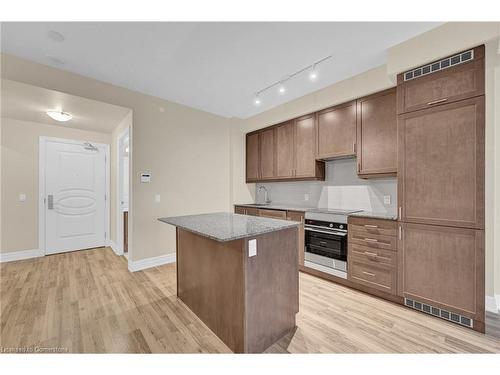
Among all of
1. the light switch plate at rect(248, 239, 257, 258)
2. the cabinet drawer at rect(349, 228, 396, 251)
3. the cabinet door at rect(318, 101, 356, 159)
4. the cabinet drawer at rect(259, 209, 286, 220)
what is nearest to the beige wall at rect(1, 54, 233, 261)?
the cabinet drawer at rect(259, 209, 286, 220)

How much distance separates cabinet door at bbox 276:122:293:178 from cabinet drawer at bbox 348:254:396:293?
1.72 metres

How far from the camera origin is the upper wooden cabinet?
1869 millimetres

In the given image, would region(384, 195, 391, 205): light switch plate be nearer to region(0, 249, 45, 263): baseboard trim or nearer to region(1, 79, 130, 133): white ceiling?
region(1, 79, 130, 133): white ceiling

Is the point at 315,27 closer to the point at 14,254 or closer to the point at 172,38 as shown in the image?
the point at 172,38

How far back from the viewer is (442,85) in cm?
204

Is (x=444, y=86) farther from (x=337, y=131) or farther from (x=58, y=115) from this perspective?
(x=58, y=115)

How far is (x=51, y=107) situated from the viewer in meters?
3.25

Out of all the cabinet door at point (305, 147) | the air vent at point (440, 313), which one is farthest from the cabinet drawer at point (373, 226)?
the cabinet door at point (305, 147)

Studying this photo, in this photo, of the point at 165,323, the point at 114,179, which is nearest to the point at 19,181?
the point at 114,179

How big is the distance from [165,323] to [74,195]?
12.3 feet

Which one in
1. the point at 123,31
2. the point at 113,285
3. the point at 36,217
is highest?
the point at 123,31
